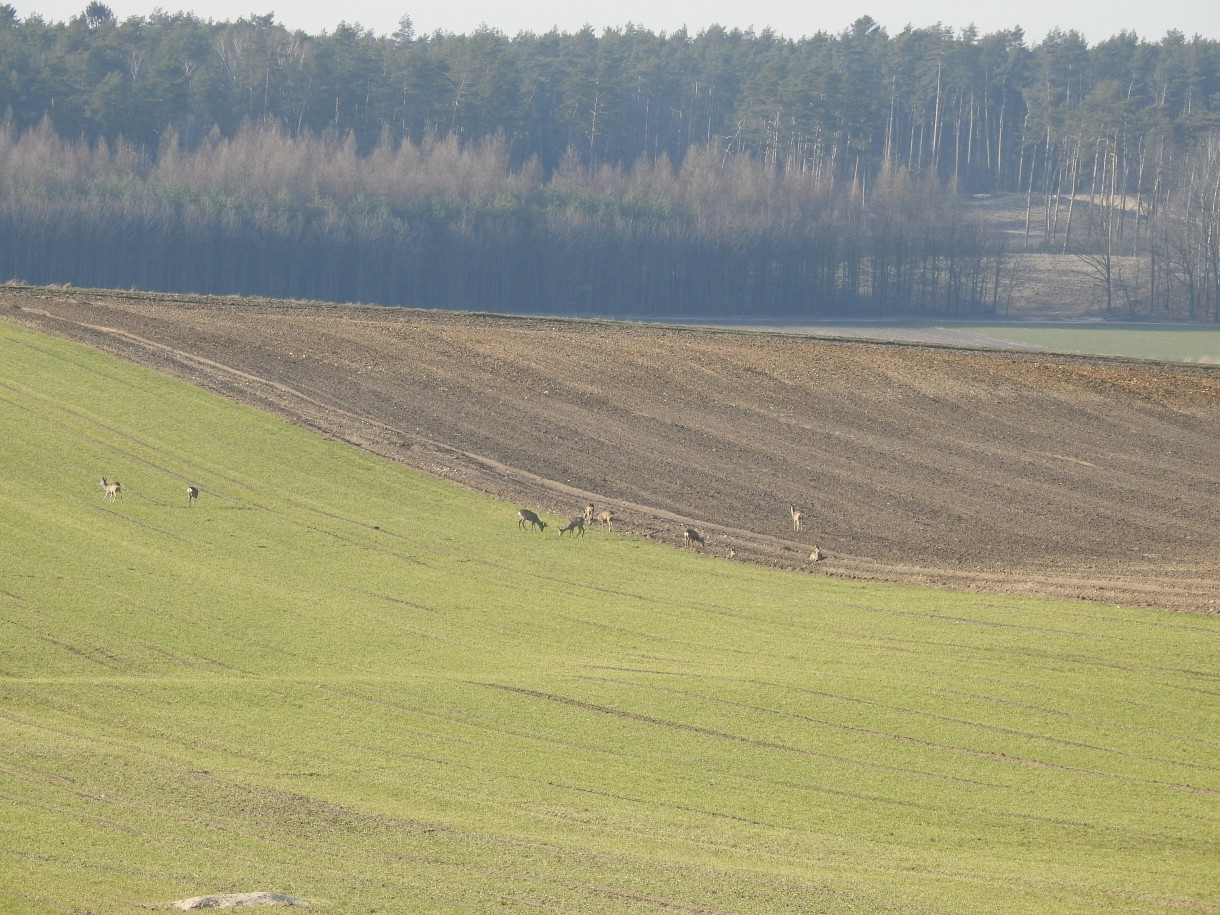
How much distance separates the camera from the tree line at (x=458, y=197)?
124m

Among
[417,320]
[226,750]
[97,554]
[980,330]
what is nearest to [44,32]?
[980,330]

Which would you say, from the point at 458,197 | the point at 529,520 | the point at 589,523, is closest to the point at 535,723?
the point at 529,520

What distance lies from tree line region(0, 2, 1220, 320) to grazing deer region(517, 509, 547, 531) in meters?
86.5

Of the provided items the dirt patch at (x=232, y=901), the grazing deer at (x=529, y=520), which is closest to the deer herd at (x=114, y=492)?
the grazing deer at (x=529, y=520)

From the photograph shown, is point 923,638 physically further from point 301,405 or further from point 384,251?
point 384,251

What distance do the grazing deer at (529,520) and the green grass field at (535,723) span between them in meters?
0.44

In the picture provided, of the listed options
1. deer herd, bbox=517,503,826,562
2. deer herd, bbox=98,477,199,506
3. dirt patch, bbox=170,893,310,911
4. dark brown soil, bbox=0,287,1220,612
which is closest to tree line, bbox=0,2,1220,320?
dark brown soil, bbox=0,287,1220,612

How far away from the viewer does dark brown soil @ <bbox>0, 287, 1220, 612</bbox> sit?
39.3m

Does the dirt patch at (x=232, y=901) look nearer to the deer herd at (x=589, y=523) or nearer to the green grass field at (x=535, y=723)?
the green grass field at (x=535, y=723)

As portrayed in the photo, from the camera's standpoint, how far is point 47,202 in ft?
375

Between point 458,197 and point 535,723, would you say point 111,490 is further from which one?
point 458,197

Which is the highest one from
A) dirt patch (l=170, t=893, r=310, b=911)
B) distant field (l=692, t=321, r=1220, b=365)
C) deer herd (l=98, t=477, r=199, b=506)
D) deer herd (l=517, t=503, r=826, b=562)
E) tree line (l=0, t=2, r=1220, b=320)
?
tree line (l=0, t=2, r=1220, b=320)

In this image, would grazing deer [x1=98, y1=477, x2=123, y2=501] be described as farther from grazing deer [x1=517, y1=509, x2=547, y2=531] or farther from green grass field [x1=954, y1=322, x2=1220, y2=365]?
green grass field [x1=954, y1=322, x2=1220, y2=365]

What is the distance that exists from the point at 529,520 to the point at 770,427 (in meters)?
16.3
